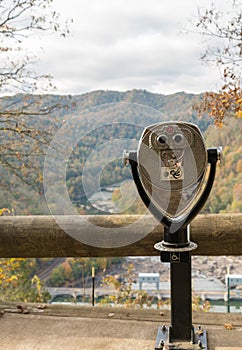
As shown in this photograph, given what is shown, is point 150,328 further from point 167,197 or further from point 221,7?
point 221,7

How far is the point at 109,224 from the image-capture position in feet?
7.82

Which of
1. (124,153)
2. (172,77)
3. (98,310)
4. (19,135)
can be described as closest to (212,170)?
(124,153)

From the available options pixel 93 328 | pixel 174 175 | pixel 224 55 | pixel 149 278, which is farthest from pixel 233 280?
pixel 174 175

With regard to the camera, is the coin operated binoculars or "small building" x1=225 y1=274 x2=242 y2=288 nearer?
the coin operated binoculars

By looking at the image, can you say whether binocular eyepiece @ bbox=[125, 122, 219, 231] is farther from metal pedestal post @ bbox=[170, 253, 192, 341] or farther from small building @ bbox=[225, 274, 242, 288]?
small building @ bbox=[225, 274, 242, 288]

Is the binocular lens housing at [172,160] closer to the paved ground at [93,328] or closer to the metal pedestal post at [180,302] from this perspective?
the metal pedestal post at [180,302]

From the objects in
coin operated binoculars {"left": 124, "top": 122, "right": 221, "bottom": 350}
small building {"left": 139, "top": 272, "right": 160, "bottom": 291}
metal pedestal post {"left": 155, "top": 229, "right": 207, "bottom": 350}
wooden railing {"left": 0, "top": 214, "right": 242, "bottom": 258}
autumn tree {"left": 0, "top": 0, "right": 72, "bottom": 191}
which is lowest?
small building {"left": 139, "top": 272, "right": 160, "bottom": 291}

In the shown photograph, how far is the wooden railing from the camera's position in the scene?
2.33m

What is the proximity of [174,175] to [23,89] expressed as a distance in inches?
88.5

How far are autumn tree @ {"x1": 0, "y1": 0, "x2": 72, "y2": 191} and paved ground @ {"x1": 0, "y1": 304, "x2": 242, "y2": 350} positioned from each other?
54.1 inches

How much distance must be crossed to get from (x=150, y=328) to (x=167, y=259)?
0.57 metres

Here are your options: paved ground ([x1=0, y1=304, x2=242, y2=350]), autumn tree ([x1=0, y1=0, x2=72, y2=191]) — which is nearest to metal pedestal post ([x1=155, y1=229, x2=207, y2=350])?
paved ground ([x1=0, y1=304, x2=242, y2=350])

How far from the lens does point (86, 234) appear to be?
7.86 ft

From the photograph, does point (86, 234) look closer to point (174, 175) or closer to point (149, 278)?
point (174, 175)
